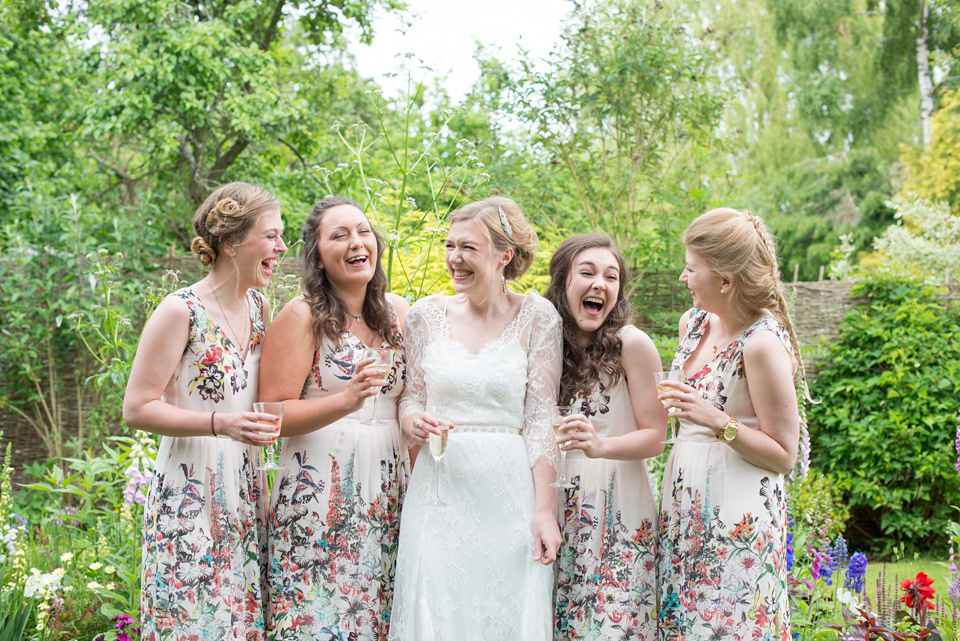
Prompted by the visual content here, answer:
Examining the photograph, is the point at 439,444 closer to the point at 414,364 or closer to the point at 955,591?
the point at 414,364

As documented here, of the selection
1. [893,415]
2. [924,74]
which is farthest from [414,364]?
[924,74]

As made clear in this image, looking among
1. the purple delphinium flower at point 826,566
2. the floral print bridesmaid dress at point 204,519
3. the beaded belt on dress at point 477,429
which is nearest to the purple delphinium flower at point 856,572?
the purple delphinium flower at point 826,566

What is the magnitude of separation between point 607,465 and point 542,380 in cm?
39

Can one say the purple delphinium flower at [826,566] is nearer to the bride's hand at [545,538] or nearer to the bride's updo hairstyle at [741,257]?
the bride's updo hairstyle at [741,257]

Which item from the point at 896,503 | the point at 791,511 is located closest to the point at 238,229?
the point at 791,511

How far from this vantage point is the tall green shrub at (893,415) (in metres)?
7.55

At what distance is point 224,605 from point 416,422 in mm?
887

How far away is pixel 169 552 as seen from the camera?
284 cm

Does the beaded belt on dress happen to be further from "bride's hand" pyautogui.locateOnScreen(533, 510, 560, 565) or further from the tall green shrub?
the tall green shrub

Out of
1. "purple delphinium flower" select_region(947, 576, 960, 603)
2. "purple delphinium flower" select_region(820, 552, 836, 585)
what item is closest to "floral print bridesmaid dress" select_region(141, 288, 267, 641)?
"purple delphinium flower" select_region(820, 552, 836, 585)

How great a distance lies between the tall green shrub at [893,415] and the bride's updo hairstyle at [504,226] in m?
5.56

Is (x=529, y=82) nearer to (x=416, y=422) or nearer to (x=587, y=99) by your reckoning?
(x=587, y=99)

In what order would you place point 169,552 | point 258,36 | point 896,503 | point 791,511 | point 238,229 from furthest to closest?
point 258,36
point 896,503
point 791,511
point 238,229
point 169,552

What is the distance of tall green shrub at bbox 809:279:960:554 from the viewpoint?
24.8ft
